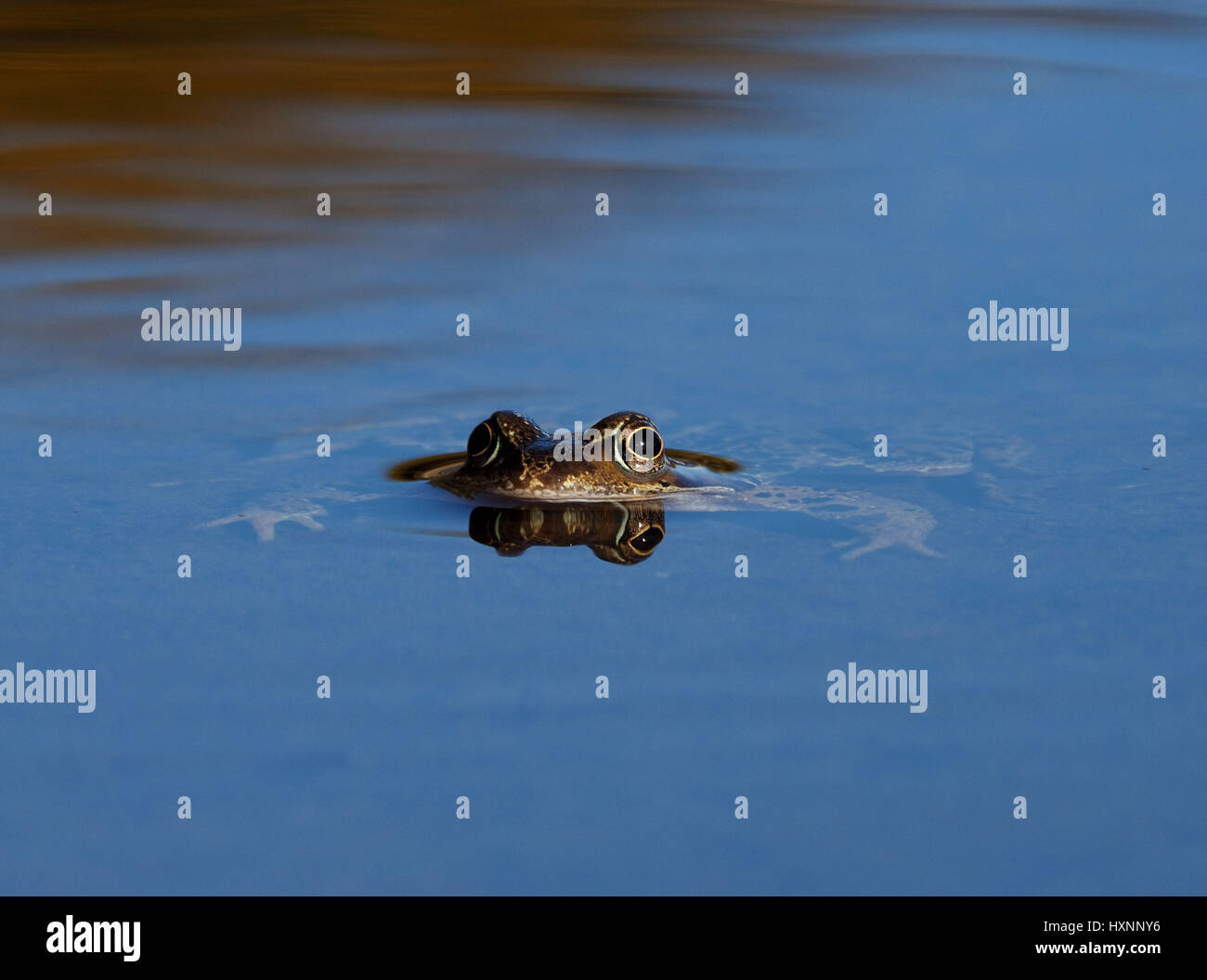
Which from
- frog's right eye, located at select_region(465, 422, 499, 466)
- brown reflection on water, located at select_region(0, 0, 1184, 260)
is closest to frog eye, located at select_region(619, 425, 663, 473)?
frog's right eye, located at select_region(465, 422, 499, 466)

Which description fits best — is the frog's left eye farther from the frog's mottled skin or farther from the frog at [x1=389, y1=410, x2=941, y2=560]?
the frog's mottled skin

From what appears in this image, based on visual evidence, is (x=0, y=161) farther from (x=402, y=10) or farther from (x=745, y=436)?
(x=745, y=436)

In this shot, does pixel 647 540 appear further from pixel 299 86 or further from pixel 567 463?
pixel 299 86

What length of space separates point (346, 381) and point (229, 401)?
0.77 metres

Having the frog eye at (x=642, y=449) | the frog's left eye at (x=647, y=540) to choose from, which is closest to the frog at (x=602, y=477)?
the frog eye at (x=642, y=449)

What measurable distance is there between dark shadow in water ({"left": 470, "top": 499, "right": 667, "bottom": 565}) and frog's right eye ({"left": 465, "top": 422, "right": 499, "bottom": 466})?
0.36 meters

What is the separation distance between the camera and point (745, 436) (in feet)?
35.4

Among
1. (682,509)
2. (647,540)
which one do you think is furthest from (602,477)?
(647,540)

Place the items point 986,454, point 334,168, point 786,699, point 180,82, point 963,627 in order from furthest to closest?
point 180,82
point 334,168
point 986,454
point 963,627
point 786,699

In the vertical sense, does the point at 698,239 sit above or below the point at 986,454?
above

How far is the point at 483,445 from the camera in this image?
10.1 meters

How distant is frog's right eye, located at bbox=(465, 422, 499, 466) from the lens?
1010 cm
